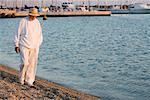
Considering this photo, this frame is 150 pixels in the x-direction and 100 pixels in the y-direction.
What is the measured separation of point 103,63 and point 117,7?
6070 inches

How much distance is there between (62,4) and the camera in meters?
160

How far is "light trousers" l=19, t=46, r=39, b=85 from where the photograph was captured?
1220 cm

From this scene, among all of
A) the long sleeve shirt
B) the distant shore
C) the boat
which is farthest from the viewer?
the boat

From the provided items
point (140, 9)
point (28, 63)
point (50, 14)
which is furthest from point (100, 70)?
point (140, 9)

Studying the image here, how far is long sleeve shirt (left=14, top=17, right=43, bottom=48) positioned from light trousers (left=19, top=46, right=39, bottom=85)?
16 cm

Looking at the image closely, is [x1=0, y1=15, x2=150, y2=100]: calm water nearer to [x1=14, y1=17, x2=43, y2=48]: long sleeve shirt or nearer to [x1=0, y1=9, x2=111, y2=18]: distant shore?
[x1=14, y1=17, x2=43, y2=48]: long sleeve shirt

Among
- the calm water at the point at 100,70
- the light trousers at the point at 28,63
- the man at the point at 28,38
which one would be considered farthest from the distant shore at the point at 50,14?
the man at the point at 28,38

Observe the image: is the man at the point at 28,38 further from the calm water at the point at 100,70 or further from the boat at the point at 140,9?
the boat at the point at 140,9

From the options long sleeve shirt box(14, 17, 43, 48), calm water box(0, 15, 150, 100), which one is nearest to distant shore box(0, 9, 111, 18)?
calm water box(0, 15, 150, 100)

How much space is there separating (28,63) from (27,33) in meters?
0.88

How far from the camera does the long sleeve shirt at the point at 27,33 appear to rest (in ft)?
39.6

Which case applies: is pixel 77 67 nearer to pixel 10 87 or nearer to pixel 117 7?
pixel 10 87

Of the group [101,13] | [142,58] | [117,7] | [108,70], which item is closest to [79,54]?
[142,58]

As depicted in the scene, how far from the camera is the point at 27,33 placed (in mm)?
12086
